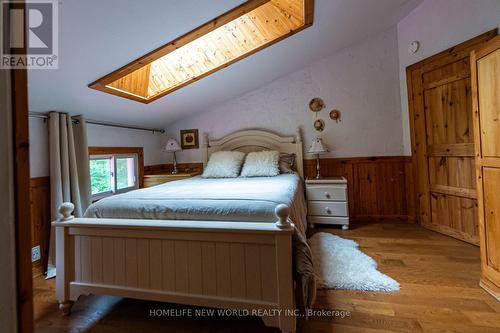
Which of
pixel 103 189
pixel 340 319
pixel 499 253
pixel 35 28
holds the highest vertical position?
pixel 35 28

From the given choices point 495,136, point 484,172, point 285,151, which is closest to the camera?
point 495,136

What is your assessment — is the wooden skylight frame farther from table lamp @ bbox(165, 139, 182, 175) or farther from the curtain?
table lamp @ bbox(165, 139, 182, 175)

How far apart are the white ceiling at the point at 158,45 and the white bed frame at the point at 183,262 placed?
3.48ft

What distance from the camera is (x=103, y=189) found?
301 centimetres

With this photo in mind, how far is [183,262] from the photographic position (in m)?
1.41

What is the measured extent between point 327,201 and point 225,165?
1336mm

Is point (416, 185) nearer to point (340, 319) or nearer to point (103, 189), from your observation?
point (340, 319)

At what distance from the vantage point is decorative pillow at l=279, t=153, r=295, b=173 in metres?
3.22

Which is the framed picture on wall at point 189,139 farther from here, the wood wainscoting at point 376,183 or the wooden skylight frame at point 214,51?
the wood wainscoting at point 376,183

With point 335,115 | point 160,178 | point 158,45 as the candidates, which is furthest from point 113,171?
point 335,115

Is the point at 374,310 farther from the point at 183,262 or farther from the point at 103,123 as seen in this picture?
the point at 103,123

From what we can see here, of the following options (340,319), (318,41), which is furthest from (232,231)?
(318,41)

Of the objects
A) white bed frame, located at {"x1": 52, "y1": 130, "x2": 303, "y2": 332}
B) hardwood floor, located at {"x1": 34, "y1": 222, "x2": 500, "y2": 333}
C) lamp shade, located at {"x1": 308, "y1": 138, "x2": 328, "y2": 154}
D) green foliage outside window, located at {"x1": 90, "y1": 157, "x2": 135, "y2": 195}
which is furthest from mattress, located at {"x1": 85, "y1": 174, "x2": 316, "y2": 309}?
lamp shade, located at {"x1": 308, "y1": 138, "x2": 328, "y2": 154}

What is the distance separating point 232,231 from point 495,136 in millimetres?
1716
